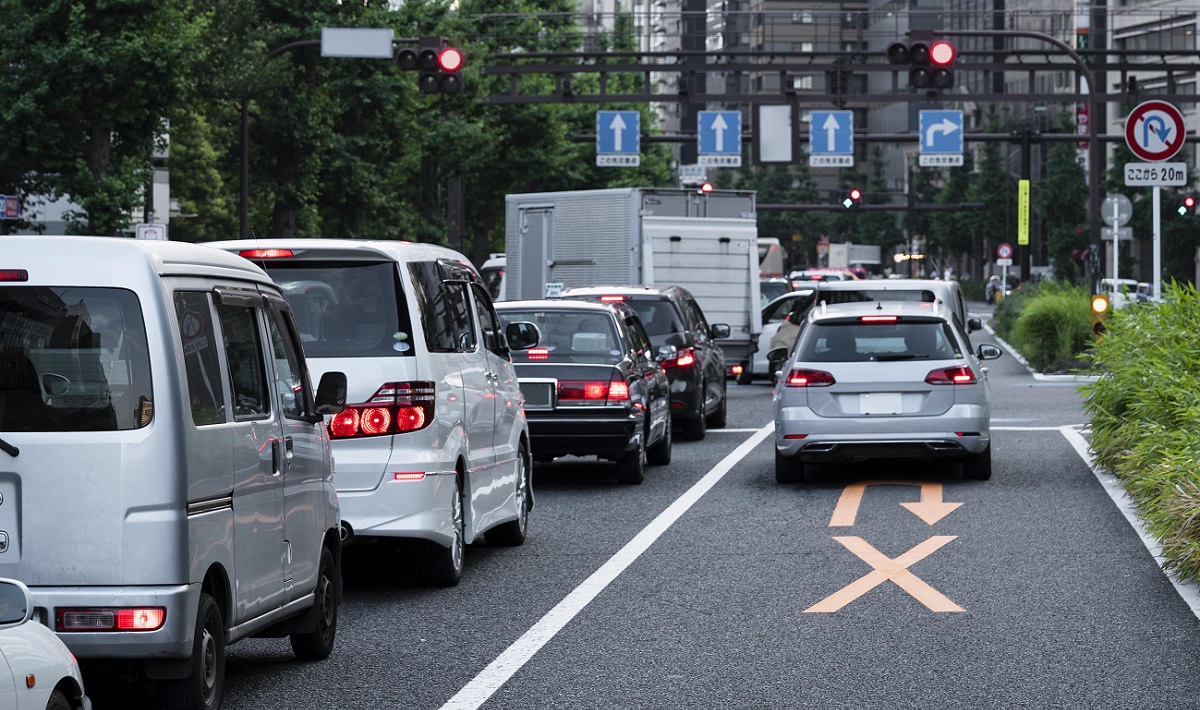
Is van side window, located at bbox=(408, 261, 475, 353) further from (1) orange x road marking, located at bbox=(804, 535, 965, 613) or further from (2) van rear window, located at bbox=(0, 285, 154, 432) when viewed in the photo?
(2) van rear window, located at bbox=(0, 285, 154, 432)

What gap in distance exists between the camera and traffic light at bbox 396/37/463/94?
29891 mm

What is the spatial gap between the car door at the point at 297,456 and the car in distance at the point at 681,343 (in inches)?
445

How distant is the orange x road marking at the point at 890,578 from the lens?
379 inches

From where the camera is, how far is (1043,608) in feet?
31.1

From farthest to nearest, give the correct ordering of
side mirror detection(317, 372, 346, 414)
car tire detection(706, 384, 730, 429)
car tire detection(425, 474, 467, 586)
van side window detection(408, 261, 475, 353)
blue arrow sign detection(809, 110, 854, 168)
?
1. blue arrow sign detection(809, 110, 854, 168)
2. car tire detection(706, 384, 730, 429)
3. car tire detection(425, 474, 467, 586)
4. van side window detection(408, 261, 475, 353)
5. side mirror detection(317, 372, 346, 414)

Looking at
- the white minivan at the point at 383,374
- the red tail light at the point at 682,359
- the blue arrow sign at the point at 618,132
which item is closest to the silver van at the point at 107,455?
the white minivan at the point at 383,374

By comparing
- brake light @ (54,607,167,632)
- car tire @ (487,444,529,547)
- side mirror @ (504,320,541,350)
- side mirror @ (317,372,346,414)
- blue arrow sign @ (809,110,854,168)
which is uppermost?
blue arrow sign @ (809,110,854,168)

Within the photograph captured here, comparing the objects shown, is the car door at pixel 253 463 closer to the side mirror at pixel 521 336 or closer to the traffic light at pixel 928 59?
the side mirror at pixel 521 336

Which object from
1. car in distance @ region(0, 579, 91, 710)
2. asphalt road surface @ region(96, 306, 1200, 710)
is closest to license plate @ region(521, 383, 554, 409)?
asphalt road surface @ region(96, 306, 1200, 710)

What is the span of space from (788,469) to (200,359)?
389 inches

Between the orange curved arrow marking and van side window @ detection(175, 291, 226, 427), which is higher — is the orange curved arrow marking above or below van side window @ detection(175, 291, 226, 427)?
below

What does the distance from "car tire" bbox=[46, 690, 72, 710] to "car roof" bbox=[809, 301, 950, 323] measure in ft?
37.3

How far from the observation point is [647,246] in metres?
28.2

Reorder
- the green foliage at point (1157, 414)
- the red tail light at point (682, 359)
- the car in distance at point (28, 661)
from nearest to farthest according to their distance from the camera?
the car in distance at point (28, 661) < the green foliage at point (1157, 414) < the red tail light at point (682, 359)
